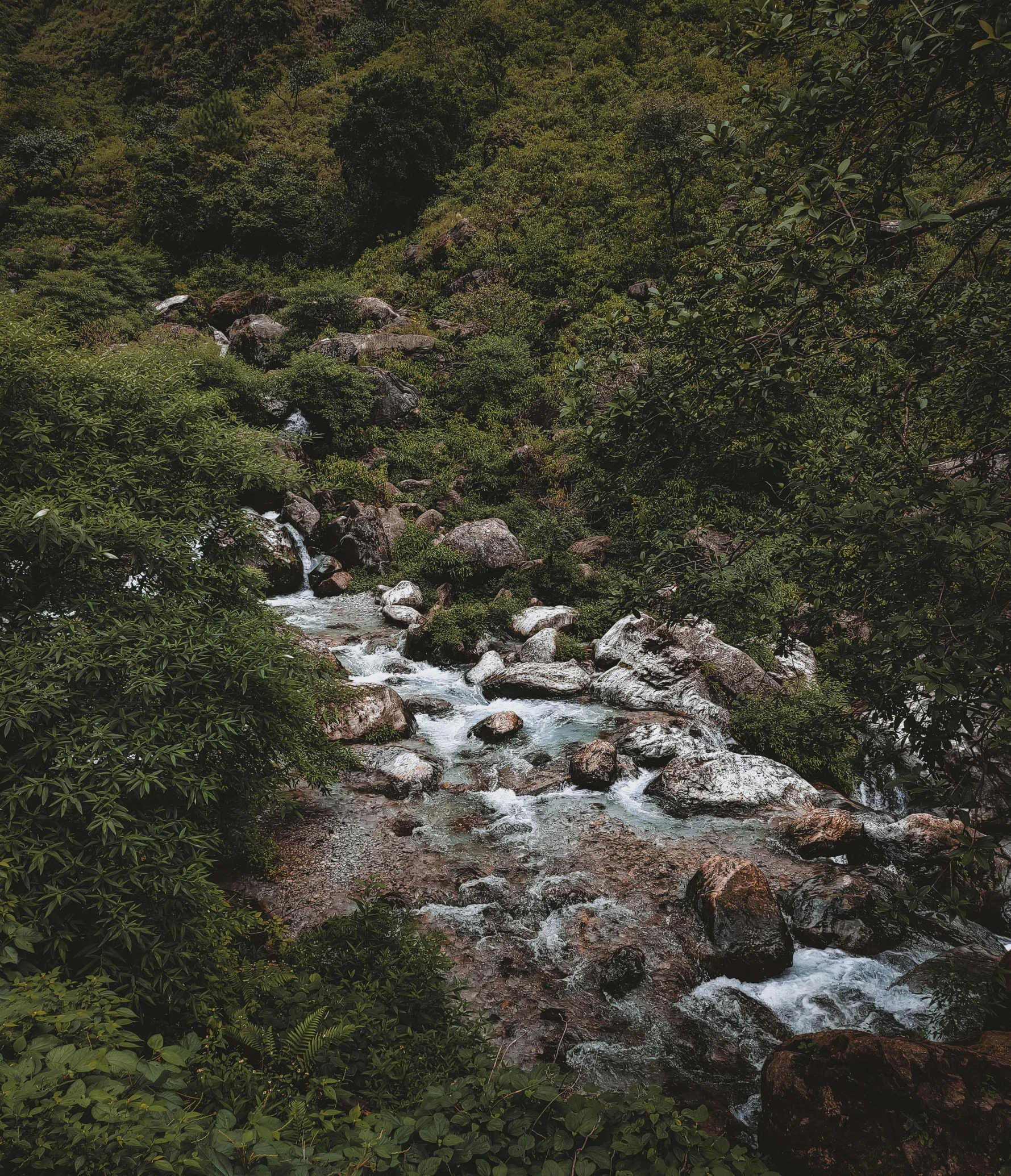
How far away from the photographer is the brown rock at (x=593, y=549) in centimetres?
1579

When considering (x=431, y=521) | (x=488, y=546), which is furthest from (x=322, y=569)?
(x=488, y=546)

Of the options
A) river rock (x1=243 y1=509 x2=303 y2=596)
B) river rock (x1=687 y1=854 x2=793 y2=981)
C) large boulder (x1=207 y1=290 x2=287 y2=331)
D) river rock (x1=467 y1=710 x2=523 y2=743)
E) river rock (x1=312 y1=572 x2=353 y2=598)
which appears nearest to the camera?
river rock (x1=687 y1=854 x2=793 y2=981)

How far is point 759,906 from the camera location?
20.3 ft

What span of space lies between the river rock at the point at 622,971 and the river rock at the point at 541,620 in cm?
795

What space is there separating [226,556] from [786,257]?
15.2 ft

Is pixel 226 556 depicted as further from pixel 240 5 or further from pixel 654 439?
pixel 240 5

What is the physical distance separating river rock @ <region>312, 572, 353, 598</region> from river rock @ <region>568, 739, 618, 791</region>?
874 cm

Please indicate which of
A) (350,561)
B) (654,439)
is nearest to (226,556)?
(654,439)

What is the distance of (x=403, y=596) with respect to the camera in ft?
48.9

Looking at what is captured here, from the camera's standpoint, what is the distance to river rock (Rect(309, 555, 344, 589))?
52.4ft

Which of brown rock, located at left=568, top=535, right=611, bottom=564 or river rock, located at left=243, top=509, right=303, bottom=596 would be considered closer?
river rock, located at left=243, top=509, right=303, bottom=596

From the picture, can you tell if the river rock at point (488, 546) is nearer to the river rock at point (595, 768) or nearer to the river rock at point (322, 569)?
the river rock at point (322, 569)

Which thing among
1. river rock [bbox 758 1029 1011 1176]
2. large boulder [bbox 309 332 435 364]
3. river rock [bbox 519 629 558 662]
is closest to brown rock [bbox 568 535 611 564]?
river rock [bbox 519 629 558 662]

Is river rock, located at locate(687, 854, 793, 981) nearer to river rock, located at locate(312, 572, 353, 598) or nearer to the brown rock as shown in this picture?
the brown rock
